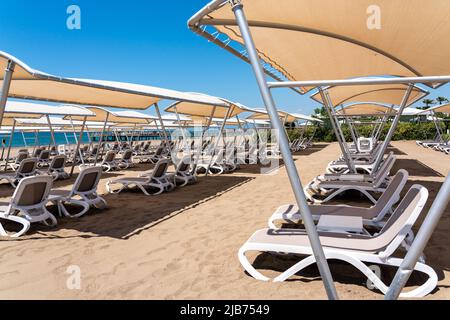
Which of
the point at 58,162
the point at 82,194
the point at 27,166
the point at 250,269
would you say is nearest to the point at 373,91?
the point at 82,194

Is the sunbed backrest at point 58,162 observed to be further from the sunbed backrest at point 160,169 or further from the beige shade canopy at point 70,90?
the sunbed backrest at point 160,169

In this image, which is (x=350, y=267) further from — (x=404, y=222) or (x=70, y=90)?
(x=70, y=90)

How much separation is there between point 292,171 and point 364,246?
5.44ft

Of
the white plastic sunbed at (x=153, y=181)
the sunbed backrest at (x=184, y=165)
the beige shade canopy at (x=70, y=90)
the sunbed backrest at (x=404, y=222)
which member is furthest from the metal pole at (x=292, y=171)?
the sunbed backrest at (x=184, y=165)

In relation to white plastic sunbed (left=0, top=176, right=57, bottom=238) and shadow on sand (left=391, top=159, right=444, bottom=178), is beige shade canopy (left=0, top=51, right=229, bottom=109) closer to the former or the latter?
white plastic sunbed (left=0, top=176, right=57, bottom=238)

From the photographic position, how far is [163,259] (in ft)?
13.2

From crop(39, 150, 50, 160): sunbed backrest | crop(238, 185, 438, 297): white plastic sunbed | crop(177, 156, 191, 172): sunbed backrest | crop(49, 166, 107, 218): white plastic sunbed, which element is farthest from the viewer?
crop(39, 150, 50, 160): sunbed backrest

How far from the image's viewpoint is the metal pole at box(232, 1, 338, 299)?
2123mm

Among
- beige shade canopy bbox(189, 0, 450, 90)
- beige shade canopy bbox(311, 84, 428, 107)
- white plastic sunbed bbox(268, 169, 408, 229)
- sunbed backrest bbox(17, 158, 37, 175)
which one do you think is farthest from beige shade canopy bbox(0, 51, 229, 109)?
white plastic sunbed bbox(268, 169, 408, 229)

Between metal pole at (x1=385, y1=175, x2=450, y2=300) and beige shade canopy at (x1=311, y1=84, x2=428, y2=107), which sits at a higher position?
beige shade canopy at (x1=311, y1=84, x2=428, y2=107)

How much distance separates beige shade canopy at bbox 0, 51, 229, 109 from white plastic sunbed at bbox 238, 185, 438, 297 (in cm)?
364

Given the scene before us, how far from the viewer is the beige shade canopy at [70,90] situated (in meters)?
5.03

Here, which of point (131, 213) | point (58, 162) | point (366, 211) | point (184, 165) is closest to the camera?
point (366, 211)
